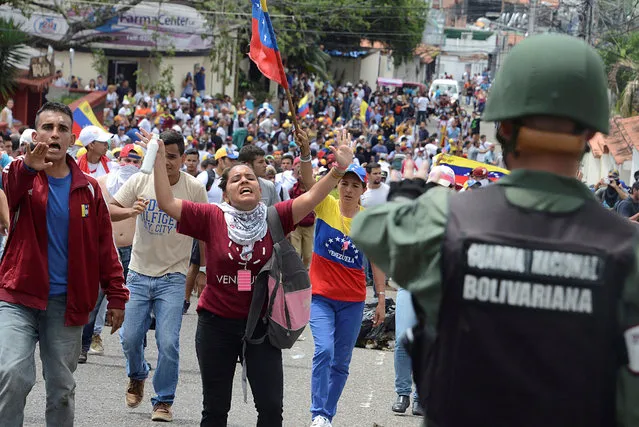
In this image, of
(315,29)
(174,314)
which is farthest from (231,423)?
(315,29)

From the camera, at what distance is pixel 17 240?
230 inches

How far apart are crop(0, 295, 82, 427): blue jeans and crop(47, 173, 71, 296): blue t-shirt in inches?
3.0

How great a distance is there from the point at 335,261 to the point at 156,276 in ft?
4.02

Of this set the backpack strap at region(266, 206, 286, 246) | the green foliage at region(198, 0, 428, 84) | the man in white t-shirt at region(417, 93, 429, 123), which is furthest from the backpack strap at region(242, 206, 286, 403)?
the man in white t-shirt at region(417, 93, 429, 123)

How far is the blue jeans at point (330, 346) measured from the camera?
7766mm

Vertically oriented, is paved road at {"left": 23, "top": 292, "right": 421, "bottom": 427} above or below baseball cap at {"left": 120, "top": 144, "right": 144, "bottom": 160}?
below

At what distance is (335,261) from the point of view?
→ 807 cm

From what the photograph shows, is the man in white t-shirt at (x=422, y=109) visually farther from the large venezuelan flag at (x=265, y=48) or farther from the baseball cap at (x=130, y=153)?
the large venezuelan flag at (x=265, y=48)

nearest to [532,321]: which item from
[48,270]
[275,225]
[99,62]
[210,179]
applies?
[48,270]

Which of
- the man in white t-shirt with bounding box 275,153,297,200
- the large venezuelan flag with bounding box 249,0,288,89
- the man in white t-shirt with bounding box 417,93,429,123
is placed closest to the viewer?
the large venezuelan flag with bounding box 249,0,288,89

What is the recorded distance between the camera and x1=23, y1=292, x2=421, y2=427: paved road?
8109 mm

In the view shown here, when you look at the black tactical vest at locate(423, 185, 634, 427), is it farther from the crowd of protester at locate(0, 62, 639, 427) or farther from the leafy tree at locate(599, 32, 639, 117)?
the leafy tree at locate(599, 32, 639, 117)

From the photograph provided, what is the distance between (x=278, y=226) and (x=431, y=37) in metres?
89.7

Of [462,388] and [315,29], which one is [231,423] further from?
[315,29]
